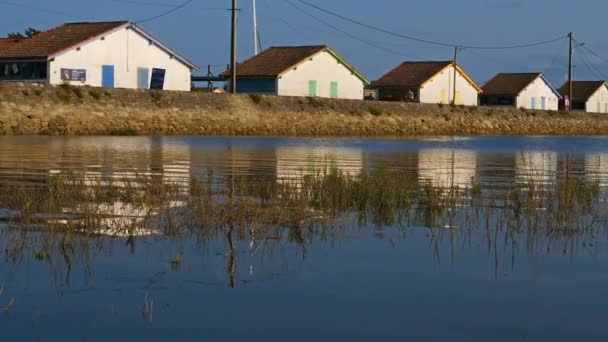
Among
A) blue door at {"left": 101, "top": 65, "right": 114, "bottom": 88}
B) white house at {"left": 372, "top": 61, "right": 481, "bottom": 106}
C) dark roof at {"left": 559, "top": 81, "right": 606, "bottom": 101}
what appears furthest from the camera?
dark roof at {"left": 559, "top": 81, "right": 606, "bottom": 101}

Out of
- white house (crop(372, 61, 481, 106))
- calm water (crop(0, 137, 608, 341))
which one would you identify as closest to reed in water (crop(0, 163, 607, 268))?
calm water (crop(0, 137, 608, 341))

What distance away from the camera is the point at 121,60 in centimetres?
5591

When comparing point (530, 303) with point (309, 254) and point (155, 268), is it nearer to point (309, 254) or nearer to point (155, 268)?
point (309, 254)

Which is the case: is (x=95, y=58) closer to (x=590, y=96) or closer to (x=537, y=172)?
(x=537, y=172)

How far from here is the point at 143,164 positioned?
67.5 ft

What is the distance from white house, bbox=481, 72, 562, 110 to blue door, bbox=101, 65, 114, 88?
50.2m

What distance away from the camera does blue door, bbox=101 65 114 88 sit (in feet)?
180

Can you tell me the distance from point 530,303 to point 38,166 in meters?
13.8

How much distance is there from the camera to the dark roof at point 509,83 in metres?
94.9

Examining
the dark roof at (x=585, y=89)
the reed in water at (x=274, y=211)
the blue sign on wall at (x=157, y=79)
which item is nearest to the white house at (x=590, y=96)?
the dark roof at (x=585, y=89)

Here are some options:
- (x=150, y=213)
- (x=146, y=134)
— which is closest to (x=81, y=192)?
(x=150, y=213)

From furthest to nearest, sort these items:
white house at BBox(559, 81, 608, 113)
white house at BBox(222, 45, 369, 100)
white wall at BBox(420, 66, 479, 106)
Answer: white house at BBox(559, 81, 608, 113) → white wall at BBox(420, 66, 479, 106) → white house at BBox(222, 45, 369, 100)

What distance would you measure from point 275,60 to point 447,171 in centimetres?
4863

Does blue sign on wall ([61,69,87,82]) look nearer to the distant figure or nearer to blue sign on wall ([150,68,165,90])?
blue sign on wall ([150,68,165,90])
